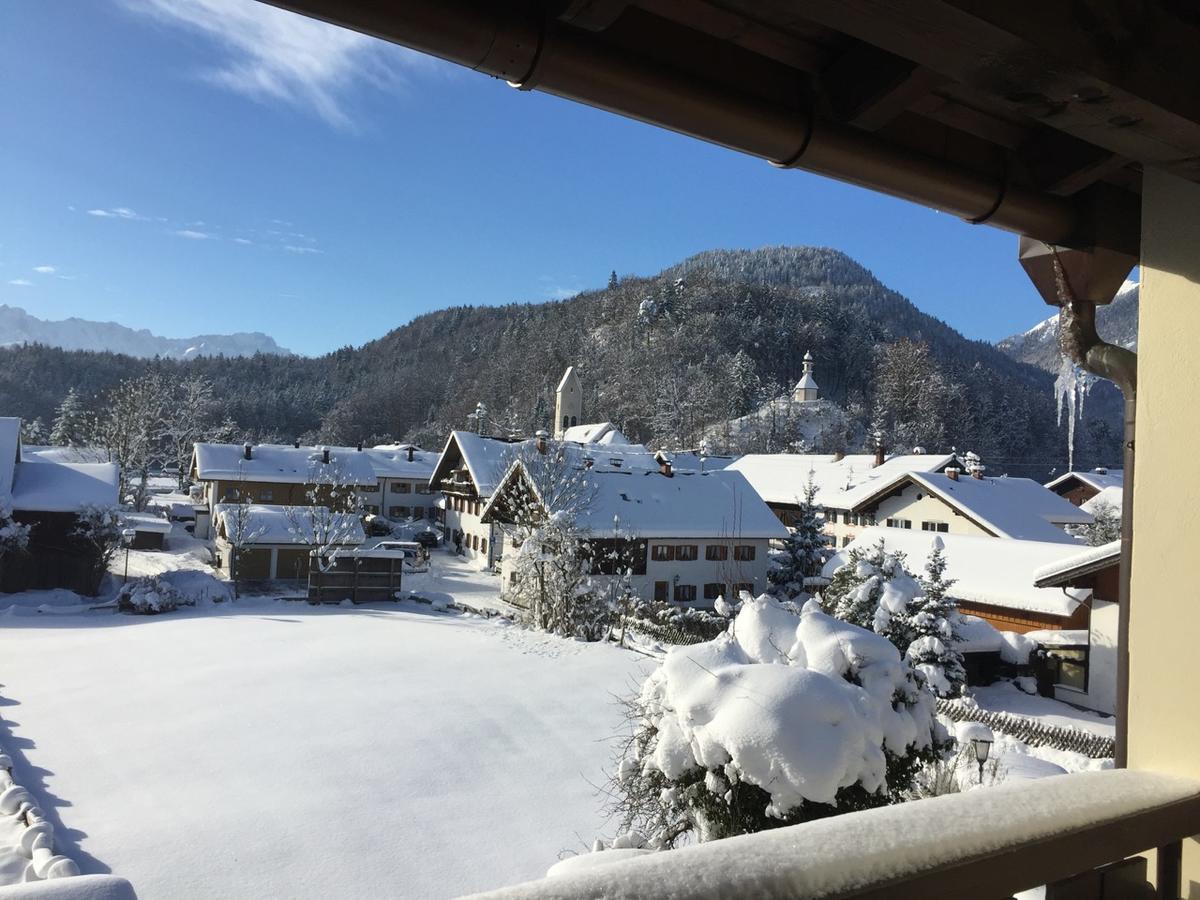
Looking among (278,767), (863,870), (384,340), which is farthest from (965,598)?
(384,340)

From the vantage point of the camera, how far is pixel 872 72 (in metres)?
1.81

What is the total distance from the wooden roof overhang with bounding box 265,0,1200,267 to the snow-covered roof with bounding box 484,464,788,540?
22.6m

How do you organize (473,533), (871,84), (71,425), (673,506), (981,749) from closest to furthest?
(871,84) < (981,749) < (673,506) < (473,533) < (71,425)

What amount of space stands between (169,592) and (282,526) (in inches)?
Answer: 255

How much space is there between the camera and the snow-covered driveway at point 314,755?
6781 millimetres

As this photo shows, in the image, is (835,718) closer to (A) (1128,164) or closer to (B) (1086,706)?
(A) (1128,164)

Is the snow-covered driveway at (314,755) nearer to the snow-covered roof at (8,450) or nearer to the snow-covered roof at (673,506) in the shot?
the snow-covered roof at (673,506)

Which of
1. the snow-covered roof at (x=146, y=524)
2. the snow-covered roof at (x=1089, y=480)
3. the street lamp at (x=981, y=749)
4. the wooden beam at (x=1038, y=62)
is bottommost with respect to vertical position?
the snow-covered roof at (x=146, y=524)

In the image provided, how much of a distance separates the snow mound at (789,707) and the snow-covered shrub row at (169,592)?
20.7 m

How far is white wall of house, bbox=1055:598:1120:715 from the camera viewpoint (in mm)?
16891

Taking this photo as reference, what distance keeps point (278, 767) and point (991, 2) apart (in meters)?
9.97

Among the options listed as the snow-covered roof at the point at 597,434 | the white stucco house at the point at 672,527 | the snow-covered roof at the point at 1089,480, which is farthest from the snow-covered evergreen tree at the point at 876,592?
the snow-covered roof at the point at 597,434

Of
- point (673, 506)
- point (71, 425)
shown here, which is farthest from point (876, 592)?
point (71, 425)

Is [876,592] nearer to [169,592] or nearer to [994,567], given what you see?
[994,567]
